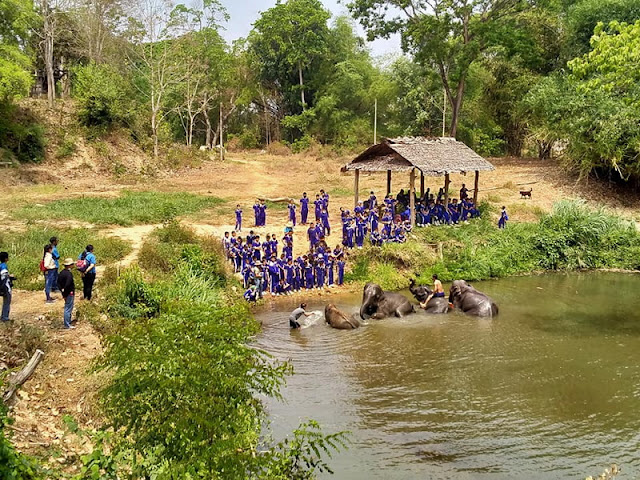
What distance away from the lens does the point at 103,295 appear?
13.1 m

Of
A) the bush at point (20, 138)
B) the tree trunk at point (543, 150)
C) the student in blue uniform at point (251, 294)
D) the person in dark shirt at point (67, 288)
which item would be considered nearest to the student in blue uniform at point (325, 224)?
the student in blue uniform at point (251, 294)

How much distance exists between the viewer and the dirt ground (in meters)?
8.55

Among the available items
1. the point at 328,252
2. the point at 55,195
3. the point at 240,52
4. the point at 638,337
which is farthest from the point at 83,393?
the point at 240,52

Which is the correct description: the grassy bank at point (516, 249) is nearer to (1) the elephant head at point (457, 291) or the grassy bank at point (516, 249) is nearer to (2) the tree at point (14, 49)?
(1) the elephant head at point (457, 291)

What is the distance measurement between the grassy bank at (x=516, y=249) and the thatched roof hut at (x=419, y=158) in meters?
1.99

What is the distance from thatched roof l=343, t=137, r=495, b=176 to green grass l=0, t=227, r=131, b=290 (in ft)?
29.1

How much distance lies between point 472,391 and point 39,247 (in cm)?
1167

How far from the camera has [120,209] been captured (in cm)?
2184

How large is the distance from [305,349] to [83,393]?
4.62 m

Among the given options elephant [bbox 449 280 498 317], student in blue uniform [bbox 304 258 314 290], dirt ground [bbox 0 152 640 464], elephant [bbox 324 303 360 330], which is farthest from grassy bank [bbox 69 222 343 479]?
student in blue uniform [bbox 304 258 314 290]

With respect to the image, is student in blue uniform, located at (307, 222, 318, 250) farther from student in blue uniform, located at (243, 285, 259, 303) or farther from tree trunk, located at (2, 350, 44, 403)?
tree trunk, located at (2, 350, 44, 403)

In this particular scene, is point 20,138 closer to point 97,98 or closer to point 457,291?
point 97,98

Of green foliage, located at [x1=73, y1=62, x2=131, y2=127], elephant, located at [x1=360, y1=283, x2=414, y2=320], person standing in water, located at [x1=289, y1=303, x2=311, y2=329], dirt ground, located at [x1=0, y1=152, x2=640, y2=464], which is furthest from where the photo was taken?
green foliage, located at [x1=73, y1=62, x2=131, y2=127]

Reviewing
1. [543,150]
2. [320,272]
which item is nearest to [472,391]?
[320,272]
